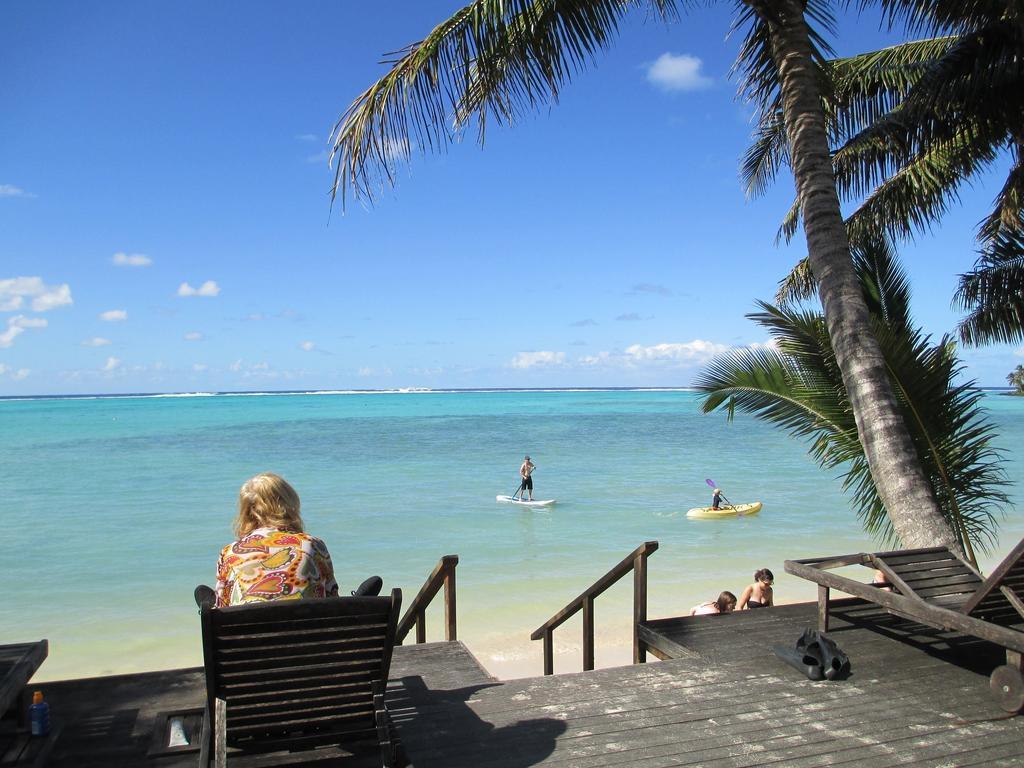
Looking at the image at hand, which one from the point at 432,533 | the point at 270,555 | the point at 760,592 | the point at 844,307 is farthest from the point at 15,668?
the point at 432,533

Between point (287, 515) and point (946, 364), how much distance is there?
614 cm

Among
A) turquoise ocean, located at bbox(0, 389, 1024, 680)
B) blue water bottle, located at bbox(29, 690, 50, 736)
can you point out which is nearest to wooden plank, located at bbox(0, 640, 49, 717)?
blue water bottle, located at bbox(29, 690, 50, 736)

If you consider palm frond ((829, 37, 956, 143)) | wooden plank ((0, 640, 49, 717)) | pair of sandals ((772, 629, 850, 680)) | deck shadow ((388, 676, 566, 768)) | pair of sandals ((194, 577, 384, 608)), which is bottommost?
deck shadow ((388, 676, 566, 768))

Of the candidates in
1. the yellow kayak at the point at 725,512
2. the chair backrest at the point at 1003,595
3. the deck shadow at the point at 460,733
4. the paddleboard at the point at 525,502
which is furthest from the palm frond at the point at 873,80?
the paddleboard at the point at 525,502

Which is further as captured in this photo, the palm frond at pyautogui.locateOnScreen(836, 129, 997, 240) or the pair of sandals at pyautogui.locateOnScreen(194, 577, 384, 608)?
the palm frond at pyautogui.locateOnScreen(836, 129, 997, 240)

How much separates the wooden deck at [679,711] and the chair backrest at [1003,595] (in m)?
0.31

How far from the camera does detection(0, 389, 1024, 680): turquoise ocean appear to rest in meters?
12.0

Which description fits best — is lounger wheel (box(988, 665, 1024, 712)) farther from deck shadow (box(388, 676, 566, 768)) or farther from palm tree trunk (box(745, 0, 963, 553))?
deck shadow (box(388, 676, 566, 768))

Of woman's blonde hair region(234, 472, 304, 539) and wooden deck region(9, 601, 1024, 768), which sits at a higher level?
woman's blonde hair region(234, 472, 304, 539)

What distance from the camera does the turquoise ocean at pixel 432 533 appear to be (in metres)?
12.0

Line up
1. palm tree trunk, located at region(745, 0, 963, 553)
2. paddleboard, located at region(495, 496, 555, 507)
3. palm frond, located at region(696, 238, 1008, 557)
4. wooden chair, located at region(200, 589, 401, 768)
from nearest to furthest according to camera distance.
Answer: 1. wooden chair, located at region(200, 589, 401, 768)
2. palm tree trunk, located at region(745, 0, 963, 553)
3. palm frond, located at region(696, 238, 1008, 557)
4. paddleboard, located at region(495, 496, 555, 507)

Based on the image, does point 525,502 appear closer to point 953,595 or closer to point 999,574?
point 953,595

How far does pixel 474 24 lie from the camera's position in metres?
6.10

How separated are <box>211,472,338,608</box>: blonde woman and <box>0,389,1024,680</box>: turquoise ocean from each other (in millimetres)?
6785
